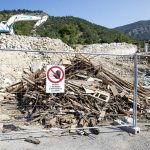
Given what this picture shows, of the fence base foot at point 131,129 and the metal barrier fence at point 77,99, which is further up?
the metal barrier fence at point 77,99

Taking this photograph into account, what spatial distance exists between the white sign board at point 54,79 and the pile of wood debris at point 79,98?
50.1 inches

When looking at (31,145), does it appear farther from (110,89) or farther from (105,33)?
(105,33)

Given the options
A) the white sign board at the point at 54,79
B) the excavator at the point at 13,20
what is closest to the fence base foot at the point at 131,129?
the white sign board at the point at 54,79

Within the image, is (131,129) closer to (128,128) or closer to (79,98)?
(128,128)

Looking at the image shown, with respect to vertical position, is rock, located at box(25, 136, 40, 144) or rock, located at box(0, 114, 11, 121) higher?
rock, located at box(0, 114, 11, 121)

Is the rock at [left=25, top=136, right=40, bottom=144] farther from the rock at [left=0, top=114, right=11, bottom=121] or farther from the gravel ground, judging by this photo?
the rock at [left=0, top=114, right=11, bottom=121]

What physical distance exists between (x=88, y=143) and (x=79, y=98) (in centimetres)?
253

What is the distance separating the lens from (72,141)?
8.05 metres

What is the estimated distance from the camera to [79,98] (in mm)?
10406

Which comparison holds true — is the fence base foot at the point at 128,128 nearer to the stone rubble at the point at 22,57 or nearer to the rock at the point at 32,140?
the rock at the point at 32,140

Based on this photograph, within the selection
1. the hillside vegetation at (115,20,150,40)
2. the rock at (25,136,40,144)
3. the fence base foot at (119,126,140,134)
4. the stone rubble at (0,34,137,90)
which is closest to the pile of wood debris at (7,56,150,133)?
the fence base foot at (119,126,140,134)

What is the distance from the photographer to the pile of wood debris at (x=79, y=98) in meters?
9.81

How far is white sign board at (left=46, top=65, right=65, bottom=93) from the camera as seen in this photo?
8.19 metres

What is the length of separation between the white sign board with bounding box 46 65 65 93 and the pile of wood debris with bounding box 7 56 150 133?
127cm
